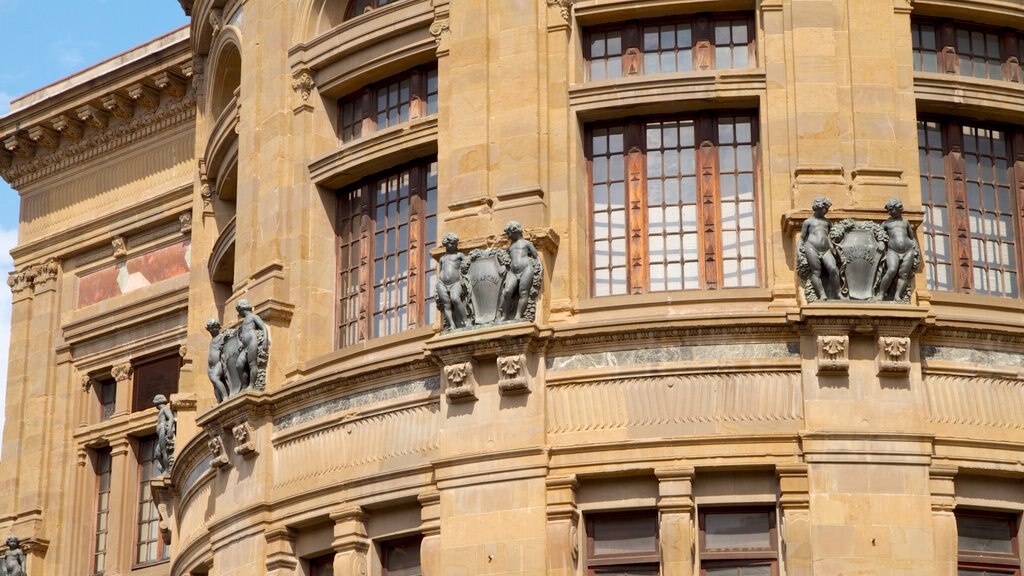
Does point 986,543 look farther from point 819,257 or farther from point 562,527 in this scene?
point 562,527

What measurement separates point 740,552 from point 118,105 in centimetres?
2234

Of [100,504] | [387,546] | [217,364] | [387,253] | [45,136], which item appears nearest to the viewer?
[387,546]

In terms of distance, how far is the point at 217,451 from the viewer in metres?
38.9

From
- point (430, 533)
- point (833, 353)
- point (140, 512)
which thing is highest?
point (140, 512)

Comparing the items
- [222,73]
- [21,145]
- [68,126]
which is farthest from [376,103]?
[21,145]

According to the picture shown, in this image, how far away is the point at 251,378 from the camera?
1507 inches

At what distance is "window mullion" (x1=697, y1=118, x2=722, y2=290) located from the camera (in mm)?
35781

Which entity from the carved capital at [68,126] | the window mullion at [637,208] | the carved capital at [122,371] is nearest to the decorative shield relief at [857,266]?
the window mullion at [637,208]

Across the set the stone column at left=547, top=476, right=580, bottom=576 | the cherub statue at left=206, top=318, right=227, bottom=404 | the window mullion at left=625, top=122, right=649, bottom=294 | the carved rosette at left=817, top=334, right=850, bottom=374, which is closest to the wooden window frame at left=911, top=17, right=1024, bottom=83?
the window mullion at left=625, top=122, right=649, bottom=294

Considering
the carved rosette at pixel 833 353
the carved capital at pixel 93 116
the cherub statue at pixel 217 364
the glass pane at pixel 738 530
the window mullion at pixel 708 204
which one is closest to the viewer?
the carved rosette at pixel 833 353

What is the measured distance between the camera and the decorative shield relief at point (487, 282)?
1378 inches

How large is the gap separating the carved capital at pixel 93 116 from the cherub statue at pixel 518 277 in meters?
18.8

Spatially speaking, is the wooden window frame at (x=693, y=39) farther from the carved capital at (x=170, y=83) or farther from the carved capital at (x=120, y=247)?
the carved capital at (x=120, y=247)

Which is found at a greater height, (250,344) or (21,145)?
(21,145)
